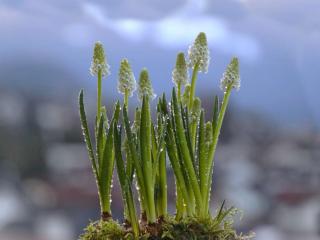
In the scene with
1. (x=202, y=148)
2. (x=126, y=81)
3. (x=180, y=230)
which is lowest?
(x=180, y=230)

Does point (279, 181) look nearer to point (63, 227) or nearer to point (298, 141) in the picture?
point (298, 141)

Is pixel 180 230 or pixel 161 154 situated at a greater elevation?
pixel 161 154

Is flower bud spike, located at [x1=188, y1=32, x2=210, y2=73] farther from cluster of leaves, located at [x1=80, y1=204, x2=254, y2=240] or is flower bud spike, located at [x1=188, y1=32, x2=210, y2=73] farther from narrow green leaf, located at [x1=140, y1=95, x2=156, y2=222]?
cluster of leaves, located at [x1=80, y1=204, x2=254, y2=240]

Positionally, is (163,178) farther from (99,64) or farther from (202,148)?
(99,64)

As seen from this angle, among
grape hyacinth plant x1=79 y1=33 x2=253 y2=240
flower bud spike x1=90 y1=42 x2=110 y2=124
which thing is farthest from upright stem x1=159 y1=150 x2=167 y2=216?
flower bud spike x1=90 y1=42 x2=110 y2=124

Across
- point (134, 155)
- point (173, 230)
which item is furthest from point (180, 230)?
point (134, 155)

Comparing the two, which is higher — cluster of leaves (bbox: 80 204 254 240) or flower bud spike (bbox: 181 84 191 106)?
flower bud spike (bbox: 181 84 191 106)

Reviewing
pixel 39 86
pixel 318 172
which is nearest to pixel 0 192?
pixel 39 86
